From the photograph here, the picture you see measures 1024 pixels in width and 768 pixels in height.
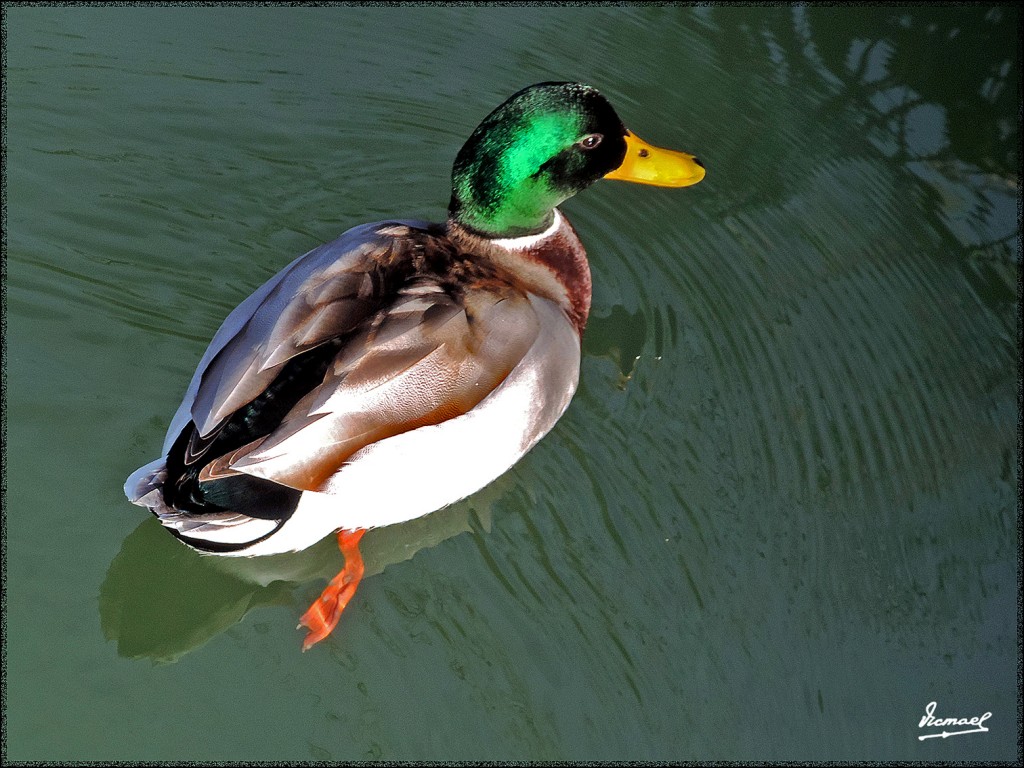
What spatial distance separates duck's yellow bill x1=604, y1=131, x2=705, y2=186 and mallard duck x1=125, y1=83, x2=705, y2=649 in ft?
0.33

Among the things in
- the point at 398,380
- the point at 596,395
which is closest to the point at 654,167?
the point at 596,395

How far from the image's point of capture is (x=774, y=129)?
4945mm

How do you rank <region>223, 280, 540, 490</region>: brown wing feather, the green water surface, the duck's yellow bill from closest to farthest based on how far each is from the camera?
<region>223, 280, 540, 490</region>: brown wing feather, the green water surface, the duck's yellow bill

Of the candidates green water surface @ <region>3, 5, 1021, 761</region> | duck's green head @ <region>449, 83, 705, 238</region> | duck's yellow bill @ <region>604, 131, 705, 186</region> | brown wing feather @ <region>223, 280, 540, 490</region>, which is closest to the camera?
brown wing feather @ <region>223, 280, 540, 490</region>

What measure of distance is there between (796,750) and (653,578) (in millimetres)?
629

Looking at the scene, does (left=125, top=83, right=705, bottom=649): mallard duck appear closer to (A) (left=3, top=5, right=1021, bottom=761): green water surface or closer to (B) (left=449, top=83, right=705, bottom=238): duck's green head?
(B) (left=449, top=83, right=705, bottom=238): duck's green head

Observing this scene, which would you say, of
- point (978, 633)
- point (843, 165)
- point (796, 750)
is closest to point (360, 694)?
point (796, 750)

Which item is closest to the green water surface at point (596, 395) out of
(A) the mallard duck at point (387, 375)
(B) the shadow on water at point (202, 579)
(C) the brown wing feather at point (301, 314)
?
(B) the shadow on water at point (202, 579)

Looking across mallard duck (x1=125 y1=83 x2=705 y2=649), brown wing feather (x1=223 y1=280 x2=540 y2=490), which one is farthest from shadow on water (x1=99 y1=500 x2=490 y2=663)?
brown wing feather (x1=223 y1=280 x2=540 y2=490)

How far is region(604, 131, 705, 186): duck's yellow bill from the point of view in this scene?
392 cm

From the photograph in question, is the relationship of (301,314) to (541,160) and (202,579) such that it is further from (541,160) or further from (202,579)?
(541,160)

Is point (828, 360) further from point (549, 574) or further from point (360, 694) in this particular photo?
point (360, 694)

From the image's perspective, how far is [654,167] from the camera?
396cm

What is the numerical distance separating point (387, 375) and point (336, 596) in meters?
0.72
